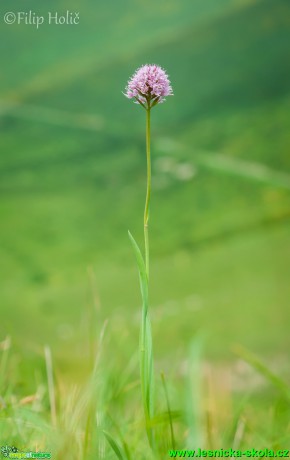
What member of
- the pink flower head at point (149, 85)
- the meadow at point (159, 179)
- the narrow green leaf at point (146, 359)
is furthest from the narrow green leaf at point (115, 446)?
the meadow at point (159, 179)

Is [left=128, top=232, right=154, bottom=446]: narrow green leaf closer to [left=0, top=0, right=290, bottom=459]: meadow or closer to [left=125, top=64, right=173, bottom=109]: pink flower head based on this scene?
[left=125, top=64, right=173, bottom=109]: pink flower head

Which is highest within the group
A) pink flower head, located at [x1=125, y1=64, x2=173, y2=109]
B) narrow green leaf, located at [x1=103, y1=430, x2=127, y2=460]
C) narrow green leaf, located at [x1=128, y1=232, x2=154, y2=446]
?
pink flower head, located at [x1=125, y1=64, x2=173, y2=109]

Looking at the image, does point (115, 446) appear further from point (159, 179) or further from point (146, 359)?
point (159, 179)

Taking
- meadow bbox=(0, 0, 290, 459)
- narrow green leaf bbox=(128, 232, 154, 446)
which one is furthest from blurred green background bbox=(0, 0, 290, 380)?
narrow green leaf bbox=(128, 232, 154, 446)

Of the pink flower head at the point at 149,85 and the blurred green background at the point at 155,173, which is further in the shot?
the blurred green background at the point at 155,173

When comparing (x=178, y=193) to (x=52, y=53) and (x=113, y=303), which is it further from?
(x=52, y=53)

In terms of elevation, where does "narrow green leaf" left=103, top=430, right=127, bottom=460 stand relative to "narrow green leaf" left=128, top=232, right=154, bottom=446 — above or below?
below

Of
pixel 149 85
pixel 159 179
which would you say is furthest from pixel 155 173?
pixel 149 85

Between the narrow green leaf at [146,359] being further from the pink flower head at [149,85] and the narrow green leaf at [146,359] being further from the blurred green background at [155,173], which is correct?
the blurred green background at [155,173]

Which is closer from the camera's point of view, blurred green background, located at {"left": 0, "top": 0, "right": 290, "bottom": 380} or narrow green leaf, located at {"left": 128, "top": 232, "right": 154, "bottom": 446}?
narrow green leaf, located at {"left": 128, "top": 232, "right": 154, "bottom": 446}

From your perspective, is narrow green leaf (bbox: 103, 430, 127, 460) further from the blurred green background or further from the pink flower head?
the blurred green background
